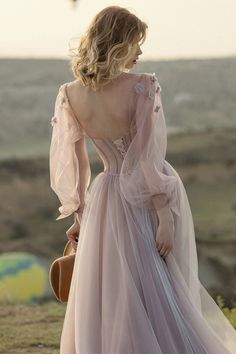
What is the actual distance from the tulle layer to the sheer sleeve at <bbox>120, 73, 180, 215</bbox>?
6 centimetres

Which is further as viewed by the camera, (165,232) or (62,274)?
(62,274)

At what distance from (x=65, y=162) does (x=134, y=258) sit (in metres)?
0.42

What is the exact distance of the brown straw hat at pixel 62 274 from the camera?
3322 mm

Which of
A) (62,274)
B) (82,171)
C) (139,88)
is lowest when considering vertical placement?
(62,274)

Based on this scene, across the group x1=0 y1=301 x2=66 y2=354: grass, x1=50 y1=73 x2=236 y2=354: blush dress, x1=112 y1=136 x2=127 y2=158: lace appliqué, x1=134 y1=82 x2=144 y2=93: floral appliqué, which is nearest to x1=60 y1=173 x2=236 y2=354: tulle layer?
x1=50 y1=73 x2=236 y2=354: blush dress

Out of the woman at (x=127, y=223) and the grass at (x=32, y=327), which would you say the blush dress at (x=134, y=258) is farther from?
the grass at (x=32, y=327)

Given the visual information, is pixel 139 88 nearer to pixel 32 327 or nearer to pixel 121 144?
pixel 121 144

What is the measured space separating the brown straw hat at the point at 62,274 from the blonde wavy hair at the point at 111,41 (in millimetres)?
602

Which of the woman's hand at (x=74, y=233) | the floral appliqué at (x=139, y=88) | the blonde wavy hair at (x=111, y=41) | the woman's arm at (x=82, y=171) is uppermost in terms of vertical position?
the blonde wavy hair at (x=111, y=41)

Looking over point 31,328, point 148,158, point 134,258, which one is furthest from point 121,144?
point 31,328

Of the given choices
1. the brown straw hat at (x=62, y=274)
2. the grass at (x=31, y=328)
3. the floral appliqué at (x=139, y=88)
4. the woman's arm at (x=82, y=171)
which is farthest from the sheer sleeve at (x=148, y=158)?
the grass at (x=31, y=328)

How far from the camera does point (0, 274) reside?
24.6 feet

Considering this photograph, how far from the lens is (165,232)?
124 inches

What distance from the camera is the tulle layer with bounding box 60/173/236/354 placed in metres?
3.09
